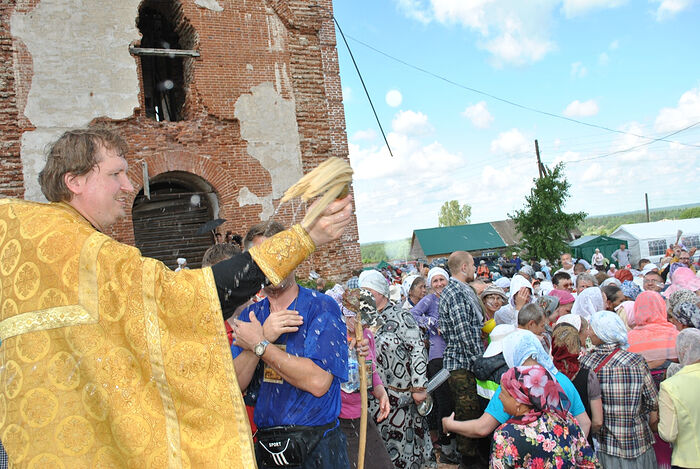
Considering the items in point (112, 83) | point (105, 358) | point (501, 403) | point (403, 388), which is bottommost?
point (403, 388)

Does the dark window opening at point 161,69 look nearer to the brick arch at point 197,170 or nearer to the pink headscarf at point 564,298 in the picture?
the brick arch at point 197,170

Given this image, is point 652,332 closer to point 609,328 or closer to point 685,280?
point 609,328

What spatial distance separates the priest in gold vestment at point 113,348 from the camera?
6.07 feet

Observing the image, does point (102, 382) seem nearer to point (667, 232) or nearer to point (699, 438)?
point (699, 438)

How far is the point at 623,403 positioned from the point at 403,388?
5.70ft

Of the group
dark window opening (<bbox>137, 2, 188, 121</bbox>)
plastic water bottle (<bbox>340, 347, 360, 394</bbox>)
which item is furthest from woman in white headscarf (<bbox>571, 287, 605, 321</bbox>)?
dark window opening (<bbox>137, 2, 188, 121</bbox>)

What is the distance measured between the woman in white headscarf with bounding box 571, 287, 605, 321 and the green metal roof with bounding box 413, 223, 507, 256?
1331 inches

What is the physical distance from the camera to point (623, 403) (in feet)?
14.1

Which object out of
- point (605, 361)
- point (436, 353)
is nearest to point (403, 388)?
point (605, 361)

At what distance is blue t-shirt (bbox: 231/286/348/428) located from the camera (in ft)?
9.85

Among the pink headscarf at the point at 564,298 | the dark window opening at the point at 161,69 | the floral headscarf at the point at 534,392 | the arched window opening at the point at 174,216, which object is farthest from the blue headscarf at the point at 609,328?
the dark window opening at the point at 161,69

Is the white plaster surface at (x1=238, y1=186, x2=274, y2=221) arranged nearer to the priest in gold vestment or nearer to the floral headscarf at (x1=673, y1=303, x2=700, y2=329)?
the floral headscarf at (x1=673, y1=303, x2=700, y2=329)

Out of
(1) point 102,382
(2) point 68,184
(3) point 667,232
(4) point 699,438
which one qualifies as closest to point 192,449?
(1) point 102,382

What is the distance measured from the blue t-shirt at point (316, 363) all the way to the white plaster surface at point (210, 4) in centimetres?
1153
